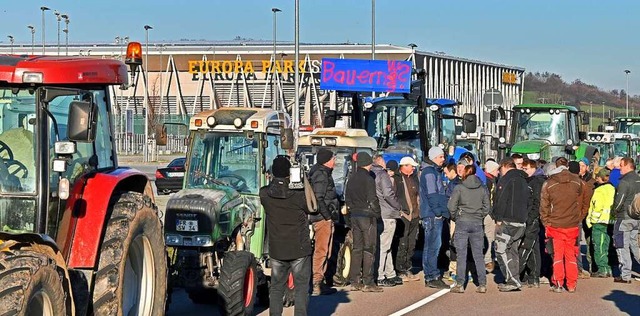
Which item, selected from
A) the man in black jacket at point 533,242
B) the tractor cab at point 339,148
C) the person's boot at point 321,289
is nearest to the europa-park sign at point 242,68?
the tractor cab at point 339,148

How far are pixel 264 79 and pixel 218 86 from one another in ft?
13.0

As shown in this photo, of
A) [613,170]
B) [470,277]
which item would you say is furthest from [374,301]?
[613,170]

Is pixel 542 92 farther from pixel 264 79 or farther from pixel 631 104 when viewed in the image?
pixel 264 79

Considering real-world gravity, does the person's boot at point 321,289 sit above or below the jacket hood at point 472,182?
below

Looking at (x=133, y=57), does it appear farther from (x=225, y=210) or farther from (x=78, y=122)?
(x=225, y=210)

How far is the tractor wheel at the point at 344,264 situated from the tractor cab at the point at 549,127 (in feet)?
52.4

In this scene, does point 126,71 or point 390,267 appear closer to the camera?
point 126,71

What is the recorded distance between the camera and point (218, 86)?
85.8 metres

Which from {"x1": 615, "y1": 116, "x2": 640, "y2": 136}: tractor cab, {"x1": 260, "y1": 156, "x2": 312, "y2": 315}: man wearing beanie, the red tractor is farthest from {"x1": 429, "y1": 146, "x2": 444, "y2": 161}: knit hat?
{"x1": 615, "y1": 116, "x2": 640, "y2": 136}: tractor cab

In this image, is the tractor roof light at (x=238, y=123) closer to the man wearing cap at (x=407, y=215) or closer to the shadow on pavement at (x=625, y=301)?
the man wearing cap at (x=407, y=215)

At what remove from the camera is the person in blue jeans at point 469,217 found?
16391 mm

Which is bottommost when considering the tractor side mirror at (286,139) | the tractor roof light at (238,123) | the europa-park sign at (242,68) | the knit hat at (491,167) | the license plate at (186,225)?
the license plate at (186,225)

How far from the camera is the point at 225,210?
524 inches

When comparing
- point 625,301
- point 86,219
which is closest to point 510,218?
point 625,301
